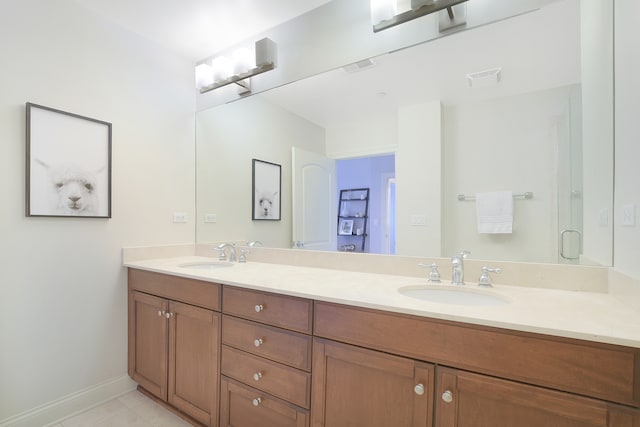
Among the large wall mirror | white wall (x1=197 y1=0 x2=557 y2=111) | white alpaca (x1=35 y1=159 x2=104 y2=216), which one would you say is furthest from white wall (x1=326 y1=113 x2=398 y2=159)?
white alpaca (x1=35 y1=159 x2=104 y2=216)

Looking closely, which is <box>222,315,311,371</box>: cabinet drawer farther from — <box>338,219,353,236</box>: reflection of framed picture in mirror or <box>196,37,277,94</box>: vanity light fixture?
<box>196,37,277,94</box>: vanity light fixture

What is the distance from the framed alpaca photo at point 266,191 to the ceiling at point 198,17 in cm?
90

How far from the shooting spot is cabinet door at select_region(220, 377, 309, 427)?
4.05 feet

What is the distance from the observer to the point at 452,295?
134cm

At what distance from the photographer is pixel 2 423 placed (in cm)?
152

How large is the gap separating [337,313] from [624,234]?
1.08m

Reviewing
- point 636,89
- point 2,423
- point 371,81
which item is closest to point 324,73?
point 371,81

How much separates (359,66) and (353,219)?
915 mm

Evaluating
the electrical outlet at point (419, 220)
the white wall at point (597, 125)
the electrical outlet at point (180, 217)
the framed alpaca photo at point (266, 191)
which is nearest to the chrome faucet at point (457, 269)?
the electrical outlet at point (419, 220)

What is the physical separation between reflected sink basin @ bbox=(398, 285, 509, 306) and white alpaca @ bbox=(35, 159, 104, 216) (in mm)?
1888

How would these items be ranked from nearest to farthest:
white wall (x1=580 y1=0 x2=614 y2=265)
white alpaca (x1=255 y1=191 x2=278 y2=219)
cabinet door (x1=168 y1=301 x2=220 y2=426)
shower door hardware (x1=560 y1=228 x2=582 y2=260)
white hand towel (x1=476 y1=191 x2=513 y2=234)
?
white wall (x1=580 y1=0 x2=614 y2=265)
shower door hardware (x1=560 y1=228 x2=582 y2=260)
white hand towel (x1=476 y1=191 x2=513 y2=234)
cabinet door (x1=168 y1=301 x2=220 y2=426)
white alpaca (x1=255 y1=191 x2=278 y2=219)

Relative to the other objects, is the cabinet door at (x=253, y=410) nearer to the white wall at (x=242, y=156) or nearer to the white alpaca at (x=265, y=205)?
the white wall at (x=242, y=156)

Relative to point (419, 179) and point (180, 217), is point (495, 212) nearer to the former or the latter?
point (419, 179)

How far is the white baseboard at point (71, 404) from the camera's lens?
1.58 meters
